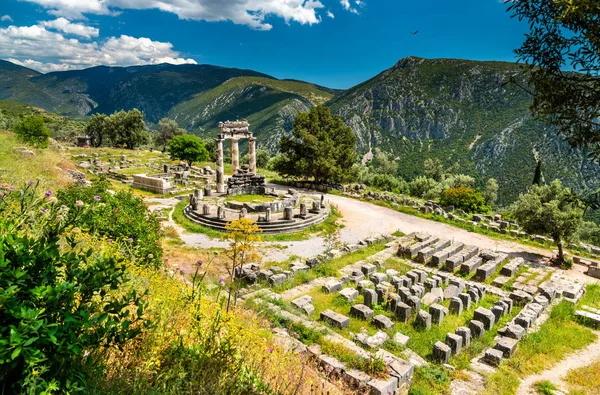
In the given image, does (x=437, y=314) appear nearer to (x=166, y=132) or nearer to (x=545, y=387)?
(x=545, y=387)

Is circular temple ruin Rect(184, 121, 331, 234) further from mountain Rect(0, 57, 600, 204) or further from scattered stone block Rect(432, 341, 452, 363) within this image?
mountain Rect(0, 57, 600, 204)

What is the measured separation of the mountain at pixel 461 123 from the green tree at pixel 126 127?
61.4 m

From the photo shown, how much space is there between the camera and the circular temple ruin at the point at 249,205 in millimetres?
21688

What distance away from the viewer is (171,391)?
3523 millimetres

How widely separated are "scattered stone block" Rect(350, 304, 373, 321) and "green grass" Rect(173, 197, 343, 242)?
31.1 ft

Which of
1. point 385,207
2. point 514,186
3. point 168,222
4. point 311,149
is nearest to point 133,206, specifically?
point 168,222

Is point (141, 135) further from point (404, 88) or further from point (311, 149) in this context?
point (404, 88)

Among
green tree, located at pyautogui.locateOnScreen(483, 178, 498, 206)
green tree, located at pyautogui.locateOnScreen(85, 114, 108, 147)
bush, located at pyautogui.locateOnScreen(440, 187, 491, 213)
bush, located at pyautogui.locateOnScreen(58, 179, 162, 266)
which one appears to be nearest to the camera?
bush, located at pyautogui.locateOnScreen(58, 179, 162, 266)

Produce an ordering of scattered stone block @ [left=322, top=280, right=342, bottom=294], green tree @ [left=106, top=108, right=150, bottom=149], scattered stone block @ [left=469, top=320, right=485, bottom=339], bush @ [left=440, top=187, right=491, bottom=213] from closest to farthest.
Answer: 1. scattered stone block @ [left=469, top=320, right=485, bottom=339]
2. scattered stone block @ [left=322, top=280, right=342, bottom=294]
3. bush @ [left=440, top=187, right=491, bottom=213]
4. green tree @ [left=106, top=108, right=150, bottom=149]

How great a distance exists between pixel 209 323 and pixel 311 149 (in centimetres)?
3056

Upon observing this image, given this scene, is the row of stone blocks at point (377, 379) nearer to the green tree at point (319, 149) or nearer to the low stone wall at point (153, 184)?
the green tree at point (319, 149)

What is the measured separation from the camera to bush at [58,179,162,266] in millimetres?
9148

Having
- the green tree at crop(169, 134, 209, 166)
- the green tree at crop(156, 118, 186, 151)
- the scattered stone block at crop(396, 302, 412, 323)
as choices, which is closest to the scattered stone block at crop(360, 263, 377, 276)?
the scattered stone block at crop(396, 302, 412, 323)

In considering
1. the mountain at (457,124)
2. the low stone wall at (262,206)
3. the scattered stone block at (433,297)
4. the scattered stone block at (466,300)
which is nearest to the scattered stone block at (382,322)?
the scattered stone block at (433,297)
